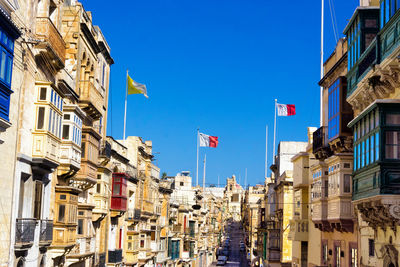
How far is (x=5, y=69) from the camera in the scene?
16.4 metres

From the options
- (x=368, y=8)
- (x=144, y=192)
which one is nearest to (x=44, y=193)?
(x=368, y=8)

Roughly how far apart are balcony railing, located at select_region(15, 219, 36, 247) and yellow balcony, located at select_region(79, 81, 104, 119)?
8.55 meters

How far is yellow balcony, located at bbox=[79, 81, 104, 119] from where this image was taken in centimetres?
2758

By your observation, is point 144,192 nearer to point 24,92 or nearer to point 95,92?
point 95,92

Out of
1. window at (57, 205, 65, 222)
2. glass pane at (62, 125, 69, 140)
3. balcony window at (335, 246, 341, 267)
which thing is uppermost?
glass pane at (62, 125, 69, 140)

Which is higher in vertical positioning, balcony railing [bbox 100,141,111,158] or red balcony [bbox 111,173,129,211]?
balcony railing [bbox 100,141,111,158]

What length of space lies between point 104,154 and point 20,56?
47.4 feet

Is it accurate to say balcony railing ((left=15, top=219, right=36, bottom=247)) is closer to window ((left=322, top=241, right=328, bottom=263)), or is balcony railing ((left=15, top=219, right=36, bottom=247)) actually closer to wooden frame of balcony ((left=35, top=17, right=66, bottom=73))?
wooden frame of balcony ((left=35, top=17, right=66, bottom=73))

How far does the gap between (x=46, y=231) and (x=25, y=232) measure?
243 cm

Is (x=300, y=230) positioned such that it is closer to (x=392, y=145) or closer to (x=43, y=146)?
(x=392, y=145)

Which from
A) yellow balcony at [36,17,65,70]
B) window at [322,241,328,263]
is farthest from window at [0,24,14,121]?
window at [322,241,328,263]

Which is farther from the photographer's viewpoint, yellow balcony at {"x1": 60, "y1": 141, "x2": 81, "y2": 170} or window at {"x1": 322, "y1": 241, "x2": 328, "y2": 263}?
window at {"x1": 322, "y1": 241, "x2": 328, "y2": 263}

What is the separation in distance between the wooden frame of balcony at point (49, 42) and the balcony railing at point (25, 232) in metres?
5.56

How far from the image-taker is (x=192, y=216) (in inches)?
3174
